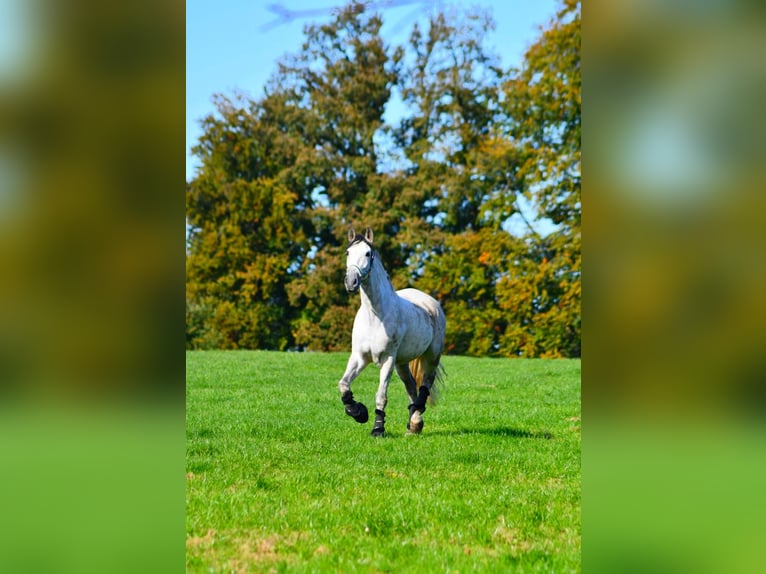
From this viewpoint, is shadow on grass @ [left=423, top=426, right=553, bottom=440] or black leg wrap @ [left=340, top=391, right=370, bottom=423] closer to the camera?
black leg wrap @ [left=340, top=391, right=370, bottom=423]

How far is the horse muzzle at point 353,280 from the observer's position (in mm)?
8781

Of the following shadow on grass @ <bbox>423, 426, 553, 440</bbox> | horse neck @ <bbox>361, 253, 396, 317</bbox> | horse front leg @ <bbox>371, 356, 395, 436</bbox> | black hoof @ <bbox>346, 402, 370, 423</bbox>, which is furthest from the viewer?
shadow on grass @ <bbox>423, 426, 553, 440</bbox>

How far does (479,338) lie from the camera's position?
2655 cm

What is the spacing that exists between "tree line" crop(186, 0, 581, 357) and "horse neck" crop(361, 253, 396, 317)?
15.1m

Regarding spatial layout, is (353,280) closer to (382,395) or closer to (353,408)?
(353,408)

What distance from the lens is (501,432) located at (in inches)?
419

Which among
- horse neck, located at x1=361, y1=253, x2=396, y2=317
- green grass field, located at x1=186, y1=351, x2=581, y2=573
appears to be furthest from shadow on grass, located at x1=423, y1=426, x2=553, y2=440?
horse neck, located at x1=361, y1=253, x2=396, y2=317

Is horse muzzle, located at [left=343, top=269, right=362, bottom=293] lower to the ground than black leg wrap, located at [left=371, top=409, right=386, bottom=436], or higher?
higher

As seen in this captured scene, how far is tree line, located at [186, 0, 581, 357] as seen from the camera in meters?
25.3

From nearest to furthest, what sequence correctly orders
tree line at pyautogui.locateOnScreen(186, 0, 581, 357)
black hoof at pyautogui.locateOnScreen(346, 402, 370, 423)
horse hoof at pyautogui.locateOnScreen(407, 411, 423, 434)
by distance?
black hoof at pyautogui.locateOnScreen(346, 402, 370, 423) → horse hoof at pyautogui.locateOnScreen(407, 411, 423, 434) → tree line at pyautogui.locateOnScreen(186, 0, 581, 357)

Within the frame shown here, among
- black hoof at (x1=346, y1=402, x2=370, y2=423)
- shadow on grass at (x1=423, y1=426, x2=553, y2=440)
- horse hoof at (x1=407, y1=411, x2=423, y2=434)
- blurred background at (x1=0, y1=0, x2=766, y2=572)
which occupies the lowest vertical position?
shadow on grass at (x1=423, y1=426, x2=553, y2=440)
